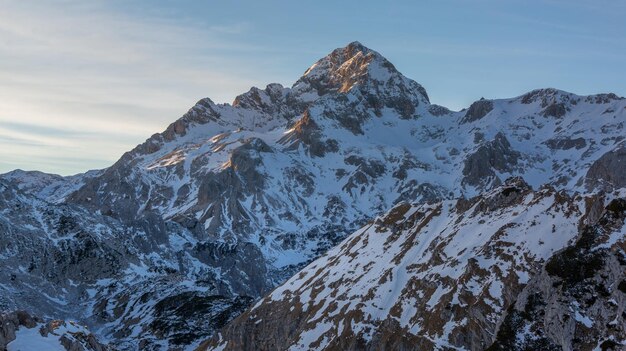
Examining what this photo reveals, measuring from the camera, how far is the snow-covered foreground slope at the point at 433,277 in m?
137

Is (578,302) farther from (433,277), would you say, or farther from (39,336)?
(39,336)

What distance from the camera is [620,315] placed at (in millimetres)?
85875

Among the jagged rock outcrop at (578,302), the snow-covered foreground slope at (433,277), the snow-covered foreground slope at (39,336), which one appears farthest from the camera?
the snow-covered foreground slope at (433,277)

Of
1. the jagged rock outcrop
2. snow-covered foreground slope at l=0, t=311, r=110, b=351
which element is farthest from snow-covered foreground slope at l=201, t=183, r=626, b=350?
snow-covered foreground slope at l=0, t=311, r=110, b=351

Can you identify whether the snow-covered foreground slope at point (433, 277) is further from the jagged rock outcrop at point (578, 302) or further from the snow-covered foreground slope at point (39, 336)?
the snow-covered foreground slope at point (39, 336)

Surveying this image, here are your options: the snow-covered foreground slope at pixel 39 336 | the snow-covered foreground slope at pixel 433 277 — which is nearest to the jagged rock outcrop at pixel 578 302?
the snow-covered foreground slope at pixel 433 277

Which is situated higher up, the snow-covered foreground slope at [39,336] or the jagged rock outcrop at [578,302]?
the jagged rock outcrop at [578,302]

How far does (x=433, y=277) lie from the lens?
509 feet

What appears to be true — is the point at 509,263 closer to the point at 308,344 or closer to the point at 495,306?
the point at 495,306

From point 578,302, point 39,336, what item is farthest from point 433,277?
point 39,336

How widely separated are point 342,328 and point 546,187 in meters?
47.2

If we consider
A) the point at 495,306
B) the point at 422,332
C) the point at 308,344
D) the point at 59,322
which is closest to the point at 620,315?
the point at 495,306

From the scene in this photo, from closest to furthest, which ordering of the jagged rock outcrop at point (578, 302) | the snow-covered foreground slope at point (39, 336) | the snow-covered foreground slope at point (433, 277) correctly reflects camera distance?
1. the jagged rock outcrop at point (578, 302)
2. the snow-covered foreground slope at point (39, 336)
3. the snow-covered foreground slope at point (433, 277)

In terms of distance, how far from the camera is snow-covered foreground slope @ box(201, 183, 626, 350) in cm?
13738
